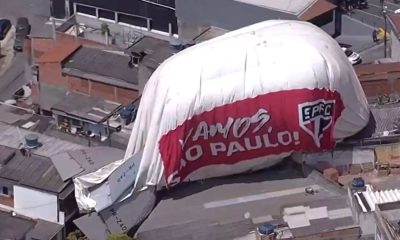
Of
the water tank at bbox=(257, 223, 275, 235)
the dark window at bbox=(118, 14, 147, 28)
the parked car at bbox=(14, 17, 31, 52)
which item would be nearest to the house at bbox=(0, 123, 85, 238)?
the water tank at bbox=(257, 223, 275, 235)

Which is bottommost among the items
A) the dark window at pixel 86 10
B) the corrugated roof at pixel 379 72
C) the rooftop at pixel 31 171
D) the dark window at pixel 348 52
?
the rooftop at pixel 31 171

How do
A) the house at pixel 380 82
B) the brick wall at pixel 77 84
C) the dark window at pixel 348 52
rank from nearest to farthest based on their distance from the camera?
the house at pixel 380 82
the brick wall at pixel 77 84
the dark window at pixel 348 52

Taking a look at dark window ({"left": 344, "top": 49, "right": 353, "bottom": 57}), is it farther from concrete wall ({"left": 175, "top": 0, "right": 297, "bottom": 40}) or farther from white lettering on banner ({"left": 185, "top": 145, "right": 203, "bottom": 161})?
white lettering on banner ({"left": 185, "top": 145, "right": 203, "bottom": 161})

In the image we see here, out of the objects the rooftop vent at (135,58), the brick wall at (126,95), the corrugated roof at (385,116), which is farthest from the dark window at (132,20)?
the corrugated roof at (385,116)

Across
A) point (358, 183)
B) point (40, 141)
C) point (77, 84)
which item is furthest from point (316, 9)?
point (358, 183)

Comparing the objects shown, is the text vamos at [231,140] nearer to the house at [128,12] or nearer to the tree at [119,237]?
the tree at [119,237]

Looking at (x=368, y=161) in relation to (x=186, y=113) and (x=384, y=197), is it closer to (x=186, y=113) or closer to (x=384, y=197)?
(x=384, y=197)

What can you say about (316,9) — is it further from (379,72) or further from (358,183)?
(358,183)
